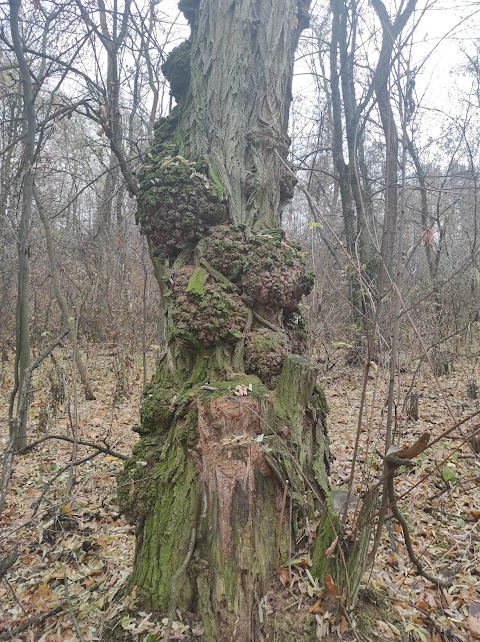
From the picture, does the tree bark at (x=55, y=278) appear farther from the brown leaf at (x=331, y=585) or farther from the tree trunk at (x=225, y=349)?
the brown leaf at (x=331, y=585)

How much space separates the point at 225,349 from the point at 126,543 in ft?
5.78

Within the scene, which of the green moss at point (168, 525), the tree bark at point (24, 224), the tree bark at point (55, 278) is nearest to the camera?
the green moss at point (168, 525)

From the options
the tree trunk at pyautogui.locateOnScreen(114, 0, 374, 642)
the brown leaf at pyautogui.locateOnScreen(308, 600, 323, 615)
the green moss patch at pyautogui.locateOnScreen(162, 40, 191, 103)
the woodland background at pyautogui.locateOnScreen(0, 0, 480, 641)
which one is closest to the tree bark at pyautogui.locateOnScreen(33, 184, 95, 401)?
the woodland background at pyautogui.locateOnScreen(0, 0, 480, 641)

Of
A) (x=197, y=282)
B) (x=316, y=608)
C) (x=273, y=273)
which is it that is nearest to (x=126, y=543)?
(x=316, y=608)

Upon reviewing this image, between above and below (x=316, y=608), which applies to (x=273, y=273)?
above

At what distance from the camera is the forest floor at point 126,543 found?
6.13 ft

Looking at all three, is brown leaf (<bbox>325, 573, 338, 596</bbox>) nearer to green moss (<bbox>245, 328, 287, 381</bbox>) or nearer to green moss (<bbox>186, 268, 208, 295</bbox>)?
green moss (<bbox>245, 328, 287, 381</bbox>)

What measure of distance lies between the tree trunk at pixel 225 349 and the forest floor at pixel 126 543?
0.78ft

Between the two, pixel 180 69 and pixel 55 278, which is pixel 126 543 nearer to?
pixel 180 69

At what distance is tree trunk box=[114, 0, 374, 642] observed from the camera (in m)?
1.78

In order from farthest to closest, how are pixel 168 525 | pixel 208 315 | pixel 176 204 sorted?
1. pixel 176 204
2. pixel 208 315
3. pixel 168 525

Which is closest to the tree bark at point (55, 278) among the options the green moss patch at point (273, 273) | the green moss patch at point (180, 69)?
the green moss patch at point (180, 69)

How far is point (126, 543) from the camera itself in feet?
9.73

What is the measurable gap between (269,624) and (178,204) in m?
2.01
